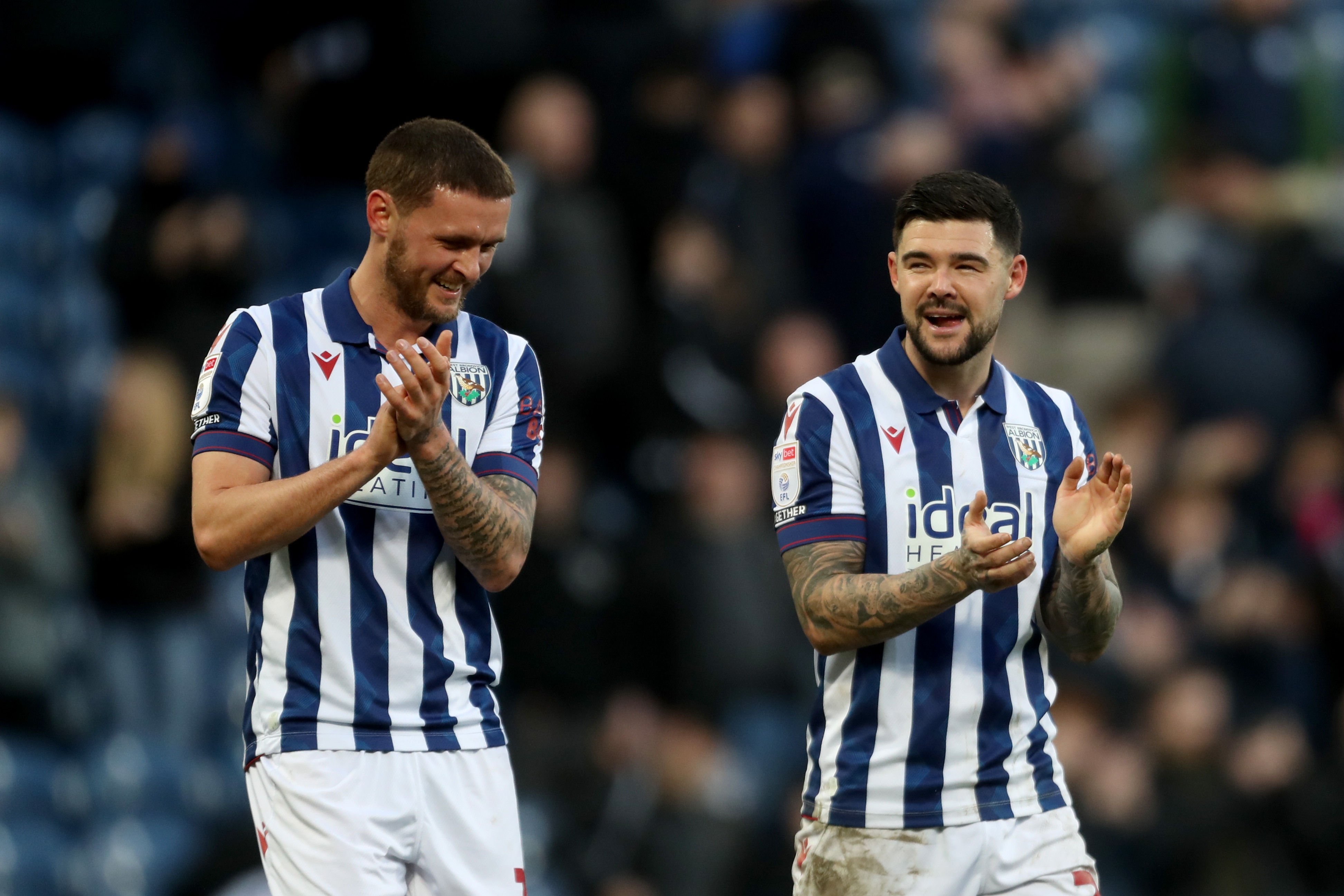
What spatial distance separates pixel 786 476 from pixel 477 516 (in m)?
0.88

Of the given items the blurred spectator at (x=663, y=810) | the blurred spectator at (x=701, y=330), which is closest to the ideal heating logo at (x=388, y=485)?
the blurred spectator at (x=663, y=810)

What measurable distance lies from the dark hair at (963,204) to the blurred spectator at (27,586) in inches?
215

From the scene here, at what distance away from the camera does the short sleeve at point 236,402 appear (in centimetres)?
443

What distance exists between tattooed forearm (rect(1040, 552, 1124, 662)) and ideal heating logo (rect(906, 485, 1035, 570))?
0.56ft

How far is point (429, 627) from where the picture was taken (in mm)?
4512

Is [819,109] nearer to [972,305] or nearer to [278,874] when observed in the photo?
[972,305]

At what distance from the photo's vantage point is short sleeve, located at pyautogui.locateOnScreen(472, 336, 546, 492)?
468 centimetres

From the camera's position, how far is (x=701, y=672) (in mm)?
9297

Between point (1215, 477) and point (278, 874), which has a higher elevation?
point (1215, 477)

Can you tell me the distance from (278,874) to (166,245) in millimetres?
5613

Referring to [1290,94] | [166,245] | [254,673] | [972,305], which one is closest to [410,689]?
[254,673]

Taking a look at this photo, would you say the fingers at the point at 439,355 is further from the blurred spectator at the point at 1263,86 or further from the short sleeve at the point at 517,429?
the blurred spectator at the point at 1263,86

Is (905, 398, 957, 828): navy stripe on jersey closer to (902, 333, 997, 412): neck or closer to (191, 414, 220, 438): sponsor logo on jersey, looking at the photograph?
(902, 333, 997, 412): neck

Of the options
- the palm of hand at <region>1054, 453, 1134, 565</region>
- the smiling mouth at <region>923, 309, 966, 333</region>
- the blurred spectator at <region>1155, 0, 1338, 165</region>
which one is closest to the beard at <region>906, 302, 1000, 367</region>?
the smiling mouth at <region>923, 309, 966, 333</region>
